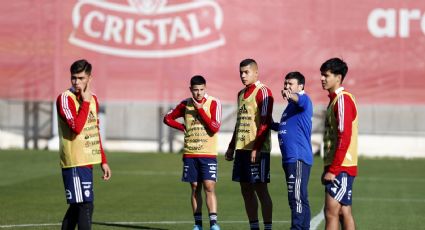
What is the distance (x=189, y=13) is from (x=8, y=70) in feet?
16.1

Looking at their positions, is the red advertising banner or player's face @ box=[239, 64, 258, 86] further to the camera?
the red advertising banner

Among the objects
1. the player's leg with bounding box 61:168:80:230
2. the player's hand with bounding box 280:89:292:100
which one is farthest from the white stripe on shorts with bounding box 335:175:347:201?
the player's leg with bounding box 61:168:80:230

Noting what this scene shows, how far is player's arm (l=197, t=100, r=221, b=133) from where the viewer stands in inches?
563

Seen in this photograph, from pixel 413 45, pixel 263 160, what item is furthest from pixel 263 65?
pixel 263 160

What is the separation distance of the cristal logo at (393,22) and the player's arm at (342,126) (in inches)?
733

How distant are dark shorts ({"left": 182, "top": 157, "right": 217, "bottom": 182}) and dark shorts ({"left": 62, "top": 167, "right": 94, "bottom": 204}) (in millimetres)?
3292

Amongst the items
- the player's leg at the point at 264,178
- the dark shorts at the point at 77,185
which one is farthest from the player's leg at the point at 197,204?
the dark shorts at the point at 77,185

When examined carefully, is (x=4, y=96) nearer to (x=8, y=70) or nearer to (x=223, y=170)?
(x=8, y=70)

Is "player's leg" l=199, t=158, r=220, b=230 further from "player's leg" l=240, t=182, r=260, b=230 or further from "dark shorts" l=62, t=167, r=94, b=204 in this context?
"dark shorts" l=62, t=167, r=94, b=204

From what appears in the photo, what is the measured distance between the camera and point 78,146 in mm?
11250

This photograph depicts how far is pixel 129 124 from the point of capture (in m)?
30.9

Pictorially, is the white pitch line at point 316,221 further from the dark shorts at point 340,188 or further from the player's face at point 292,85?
the dark shorts at point 340,188

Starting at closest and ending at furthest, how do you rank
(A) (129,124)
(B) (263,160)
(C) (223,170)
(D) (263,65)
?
(B) (263,160) < (C) (223,170) < (D) (263,65) < (A) (129,124)

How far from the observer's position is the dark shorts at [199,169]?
14.4m
